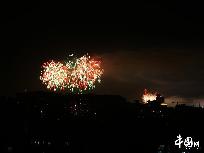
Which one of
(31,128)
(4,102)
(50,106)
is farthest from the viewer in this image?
(50,106)

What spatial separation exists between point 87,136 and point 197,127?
101ft

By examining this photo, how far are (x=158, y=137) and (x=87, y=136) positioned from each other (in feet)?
49.5

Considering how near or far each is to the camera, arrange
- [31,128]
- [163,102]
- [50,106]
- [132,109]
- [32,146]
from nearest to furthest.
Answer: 1. [32,146]
2. [31,128]
3. [50,106]
4. [132,109]
5. [163,102]

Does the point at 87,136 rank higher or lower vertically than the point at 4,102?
lower

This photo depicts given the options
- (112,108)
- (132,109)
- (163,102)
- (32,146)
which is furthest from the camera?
(163,102)

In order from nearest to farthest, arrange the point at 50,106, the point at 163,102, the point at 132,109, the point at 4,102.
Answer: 1. the point at 4,102
2. the point at 50,106
3. the point at 132,109
4. the point at 163,102

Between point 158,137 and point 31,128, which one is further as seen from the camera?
point 158,137

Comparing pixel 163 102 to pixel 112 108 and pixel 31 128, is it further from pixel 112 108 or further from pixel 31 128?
pixel 31 128

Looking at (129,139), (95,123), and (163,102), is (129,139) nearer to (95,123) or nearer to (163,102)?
(95,123)

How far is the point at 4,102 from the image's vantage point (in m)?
58.8

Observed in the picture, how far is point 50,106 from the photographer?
62.7 m

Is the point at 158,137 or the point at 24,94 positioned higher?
the point at 24,94

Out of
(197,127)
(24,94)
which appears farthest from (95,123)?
(197,127)

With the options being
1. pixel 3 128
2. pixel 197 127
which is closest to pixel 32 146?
pixel 3 128
